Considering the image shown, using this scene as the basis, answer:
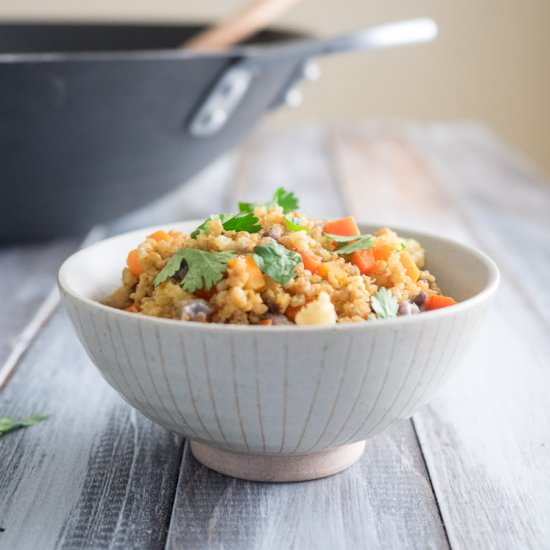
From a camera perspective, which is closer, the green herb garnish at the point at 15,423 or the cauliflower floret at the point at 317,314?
the cauliflower floret at the point at 317,314

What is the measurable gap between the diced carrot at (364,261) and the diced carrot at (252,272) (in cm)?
16

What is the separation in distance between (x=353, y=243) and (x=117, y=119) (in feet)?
2.86

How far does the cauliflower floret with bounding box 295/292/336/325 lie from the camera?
103 cm

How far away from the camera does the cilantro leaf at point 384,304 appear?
109 cm

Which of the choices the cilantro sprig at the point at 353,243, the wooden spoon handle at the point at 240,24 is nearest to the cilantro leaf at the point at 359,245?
the cilantro sprig at the point at 353,243

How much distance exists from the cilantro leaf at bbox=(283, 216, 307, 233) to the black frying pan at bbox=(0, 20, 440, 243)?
759mm

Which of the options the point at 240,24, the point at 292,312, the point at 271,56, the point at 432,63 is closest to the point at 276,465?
the point at 292,312

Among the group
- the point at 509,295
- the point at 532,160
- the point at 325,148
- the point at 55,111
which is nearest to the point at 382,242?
the point at 509,295

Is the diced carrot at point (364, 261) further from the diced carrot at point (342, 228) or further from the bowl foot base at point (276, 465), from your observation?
the bowl foot base at point (276, 465)

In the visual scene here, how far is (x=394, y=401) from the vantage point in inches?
41.1

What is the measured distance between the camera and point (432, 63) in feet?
16.6

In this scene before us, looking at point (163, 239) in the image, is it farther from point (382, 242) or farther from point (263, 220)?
point (382, 242)

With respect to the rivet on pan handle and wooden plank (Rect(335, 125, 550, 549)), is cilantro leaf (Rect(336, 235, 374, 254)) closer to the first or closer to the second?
wooden plank (Rect(335, 125, 550, 549))

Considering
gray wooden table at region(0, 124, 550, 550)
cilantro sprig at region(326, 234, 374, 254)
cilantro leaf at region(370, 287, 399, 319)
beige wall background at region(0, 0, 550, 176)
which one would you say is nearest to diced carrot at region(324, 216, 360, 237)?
cilantro sprig at region(326, 234, 374, 254)
